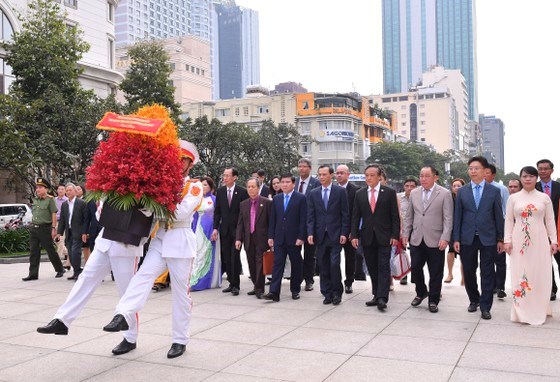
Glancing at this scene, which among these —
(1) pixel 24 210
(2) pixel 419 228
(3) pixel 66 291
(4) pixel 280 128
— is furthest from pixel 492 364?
(4) pixel 280 128

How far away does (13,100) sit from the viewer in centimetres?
2195

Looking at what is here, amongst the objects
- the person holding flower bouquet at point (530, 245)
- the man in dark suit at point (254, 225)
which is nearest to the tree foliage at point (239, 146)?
the man in dark suit at point (254, 225)

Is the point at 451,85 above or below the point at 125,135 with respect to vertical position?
above

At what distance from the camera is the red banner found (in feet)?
16.1

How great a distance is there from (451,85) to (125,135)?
165107 millimetres

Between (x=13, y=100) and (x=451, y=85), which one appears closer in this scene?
(x=13, y=100)

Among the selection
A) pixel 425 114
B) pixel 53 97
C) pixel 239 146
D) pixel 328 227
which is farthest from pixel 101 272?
pixel 425 114

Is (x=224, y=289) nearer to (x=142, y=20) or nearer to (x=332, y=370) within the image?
(x=332, y=370)

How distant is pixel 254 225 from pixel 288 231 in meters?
0.66

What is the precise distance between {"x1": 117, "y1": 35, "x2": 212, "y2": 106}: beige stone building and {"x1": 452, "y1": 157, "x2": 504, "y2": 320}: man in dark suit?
86055 mm

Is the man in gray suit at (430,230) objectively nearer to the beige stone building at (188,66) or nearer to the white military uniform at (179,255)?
the white military uniform at (179,255)

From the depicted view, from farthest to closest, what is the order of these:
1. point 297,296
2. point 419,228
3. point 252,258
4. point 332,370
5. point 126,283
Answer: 1. point 252,258
2. point 297,296
3. point 419,228
4. point 126,283
5. point 332,370

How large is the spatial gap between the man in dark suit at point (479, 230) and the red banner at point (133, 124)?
12.9 feet

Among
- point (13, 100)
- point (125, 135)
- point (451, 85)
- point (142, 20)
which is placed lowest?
point (125, 135)
